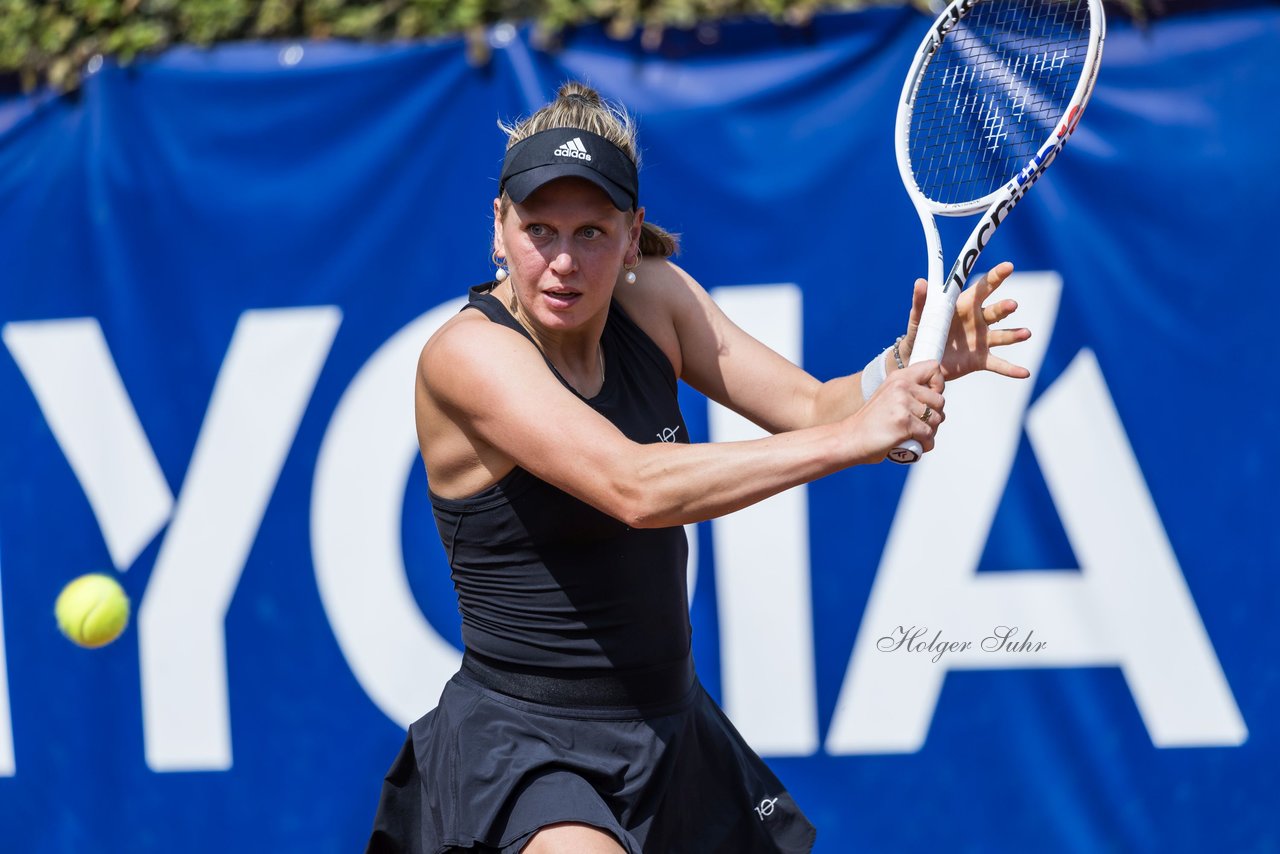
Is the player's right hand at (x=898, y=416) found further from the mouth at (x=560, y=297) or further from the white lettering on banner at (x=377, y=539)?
the white lettering on banner at (x=377, y=539)

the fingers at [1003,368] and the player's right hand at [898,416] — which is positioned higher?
the fingers at [1003,368]

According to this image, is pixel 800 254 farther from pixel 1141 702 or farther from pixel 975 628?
pixel 1141 702

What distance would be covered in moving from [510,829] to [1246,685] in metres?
2.14

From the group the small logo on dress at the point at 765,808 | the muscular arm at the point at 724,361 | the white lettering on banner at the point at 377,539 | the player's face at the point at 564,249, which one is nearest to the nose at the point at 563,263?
the player's face at the point at 564,249

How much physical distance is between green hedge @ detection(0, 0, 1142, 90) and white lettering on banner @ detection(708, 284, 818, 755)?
2.49ft

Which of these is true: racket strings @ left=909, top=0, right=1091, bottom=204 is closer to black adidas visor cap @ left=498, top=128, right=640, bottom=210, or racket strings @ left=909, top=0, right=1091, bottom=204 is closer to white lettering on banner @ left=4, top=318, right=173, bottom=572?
black adidas visor cap @ left=498, top=128, right=640, bottom=210

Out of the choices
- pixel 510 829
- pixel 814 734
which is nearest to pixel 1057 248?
pixel 814 734

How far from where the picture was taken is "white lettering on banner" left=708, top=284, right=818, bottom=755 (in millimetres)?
3682

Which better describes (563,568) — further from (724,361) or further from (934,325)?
(934,325)

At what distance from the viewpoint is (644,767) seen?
2.33 m

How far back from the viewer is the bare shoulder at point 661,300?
2568 mm

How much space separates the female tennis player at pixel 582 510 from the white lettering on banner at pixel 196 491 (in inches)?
59.1

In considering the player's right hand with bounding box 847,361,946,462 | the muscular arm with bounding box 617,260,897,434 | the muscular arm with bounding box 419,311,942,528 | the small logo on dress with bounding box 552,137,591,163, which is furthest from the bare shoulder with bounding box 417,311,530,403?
the player's right hand with bounding box 847,361,946,462

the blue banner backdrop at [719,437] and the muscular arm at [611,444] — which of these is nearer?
the muscular arm at [611,444]
